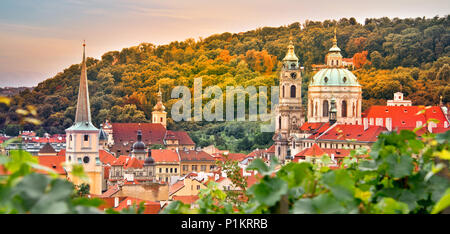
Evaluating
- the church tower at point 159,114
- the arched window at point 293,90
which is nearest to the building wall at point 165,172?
the arched window at point 293,90

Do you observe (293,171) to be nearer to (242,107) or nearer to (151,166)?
(151,166)

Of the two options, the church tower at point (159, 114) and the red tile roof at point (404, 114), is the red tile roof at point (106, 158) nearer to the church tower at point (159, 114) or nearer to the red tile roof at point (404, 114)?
the church tower at point (159, 114)

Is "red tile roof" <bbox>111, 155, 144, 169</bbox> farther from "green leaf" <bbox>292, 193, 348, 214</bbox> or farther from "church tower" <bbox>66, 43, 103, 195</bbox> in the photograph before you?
"green leaf" <bbox>292, 193, 348, 214</bbox>

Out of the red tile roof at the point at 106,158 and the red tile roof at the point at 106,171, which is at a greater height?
the red tile roof at the point at 106,158

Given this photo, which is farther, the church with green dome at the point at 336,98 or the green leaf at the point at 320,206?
the church with green dome at the point at 336,98

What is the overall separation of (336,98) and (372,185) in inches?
2206

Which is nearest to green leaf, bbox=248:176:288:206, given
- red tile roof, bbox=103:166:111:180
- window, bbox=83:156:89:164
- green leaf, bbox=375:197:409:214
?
green leaf, bbox=375:197:409:214

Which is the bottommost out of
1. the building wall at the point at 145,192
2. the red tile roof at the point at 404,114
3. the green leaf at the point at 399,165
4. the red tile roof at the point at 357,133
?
the building wall at the point at 145,192

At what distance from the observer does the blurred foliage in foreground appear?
7.73 ft

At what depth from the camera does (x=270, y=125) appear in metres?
61.0

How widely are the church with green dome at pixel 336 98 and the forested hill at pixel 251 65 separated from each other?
8794 mm

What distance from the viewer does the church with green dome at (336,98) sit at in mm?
58219

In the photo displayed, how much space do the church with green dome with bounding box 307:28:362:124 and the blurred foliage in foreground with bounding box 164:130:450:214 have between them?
181ft
